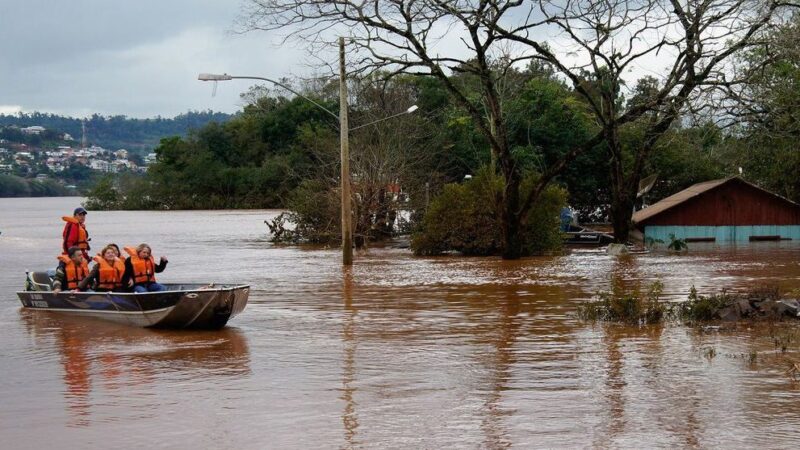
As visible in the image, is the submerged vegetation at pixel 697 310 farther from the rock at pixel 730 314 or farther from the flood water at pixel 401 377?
the flood water at pixel 401 377

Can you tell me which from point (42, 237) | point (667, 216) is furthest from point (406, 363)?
point (42, 237)

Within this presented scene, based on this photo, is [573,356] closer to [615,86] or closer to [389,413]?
[389,413]

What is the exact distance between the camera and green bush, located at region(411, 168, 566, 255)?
1405 inches

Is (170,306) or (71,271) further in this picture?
(71,271)

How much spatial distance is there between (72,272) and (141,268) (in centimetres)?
221

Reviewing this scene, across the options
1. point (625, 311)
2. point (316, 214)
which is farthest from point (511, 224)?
point (625, 311)

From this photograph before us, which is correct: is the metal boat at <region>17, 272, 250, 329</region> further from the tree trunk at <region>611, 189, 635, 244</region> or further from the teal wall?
the teal wall

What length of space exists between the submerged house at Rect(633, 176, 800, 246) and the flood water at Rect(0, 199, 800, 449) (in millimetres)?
16016

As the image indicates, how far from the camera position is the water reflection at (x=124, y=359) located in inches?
499

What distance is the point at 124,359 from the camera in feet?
51.7

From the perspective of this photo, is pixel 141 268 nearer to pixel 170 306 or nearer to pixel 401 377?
pixel 170 306

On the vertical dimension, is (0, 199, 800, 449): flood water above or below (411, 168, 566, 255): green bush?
below

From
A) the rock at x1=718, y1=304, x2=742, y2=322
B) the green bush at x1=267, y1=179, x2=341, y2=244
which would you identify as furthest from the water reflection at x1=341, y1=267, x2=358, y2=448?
the green bush at x1=267, y1=179, x2=341, y2=244

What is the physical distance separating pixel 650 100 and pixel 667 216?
9623 millimetres
